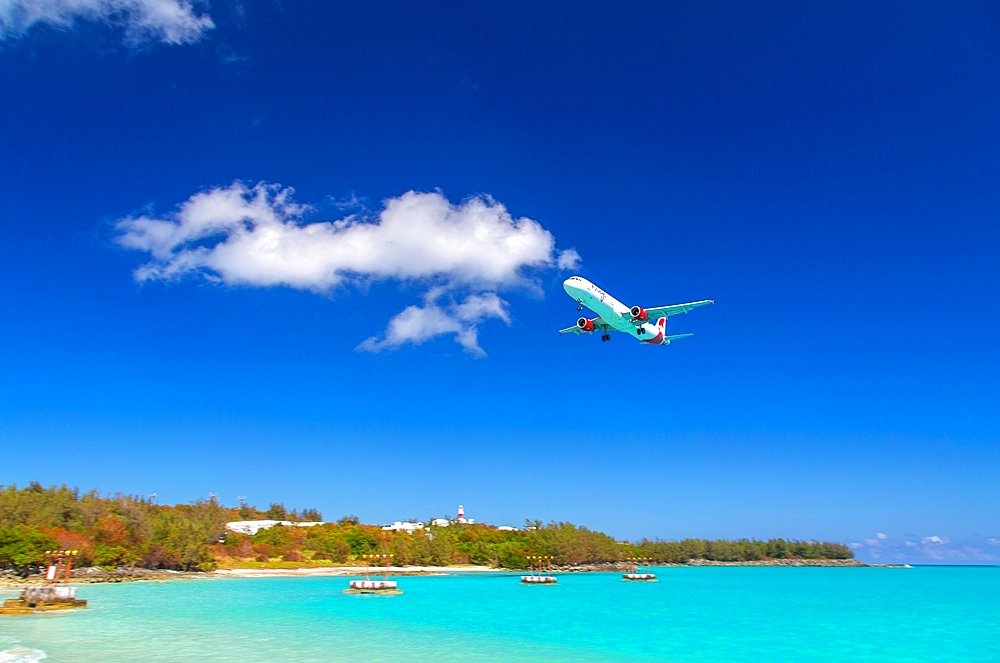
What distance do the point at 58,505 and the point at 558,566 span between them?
104104 millimetres

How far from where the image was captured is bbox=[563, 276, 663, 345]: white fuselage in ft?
128

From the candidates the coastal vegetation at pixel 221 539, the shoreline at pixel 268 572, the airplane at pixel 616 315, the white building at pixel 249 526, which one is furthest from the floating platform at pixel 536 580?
the airplane at pixel 616 315

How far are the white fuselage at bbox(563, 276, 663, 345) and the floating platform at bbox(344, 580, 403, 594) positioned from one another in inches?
1909

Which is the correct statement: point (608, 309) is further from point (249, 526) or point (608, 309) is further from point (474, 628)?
point (249, 526)

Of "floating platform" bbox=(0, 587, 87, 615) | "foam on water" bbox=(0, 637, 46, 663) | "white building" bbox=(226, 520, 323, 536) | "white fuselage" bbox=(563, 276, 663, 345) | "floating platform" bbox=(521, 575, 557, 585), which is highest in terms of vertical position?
"white fuselage" bbox=(563, 276, 663, 345)

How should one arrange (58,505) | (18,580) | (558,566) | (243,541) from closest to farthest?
(18,580) < (58,505) < (243,541) < (558,566)

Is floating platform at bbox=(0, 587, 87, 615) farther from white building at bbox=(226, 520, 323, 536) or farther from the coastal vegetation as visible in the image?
white building at bbox=(226, 520, 323, 536)

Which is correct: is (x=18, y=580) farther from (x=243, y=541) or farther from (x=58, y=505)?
(x=243, y=541)

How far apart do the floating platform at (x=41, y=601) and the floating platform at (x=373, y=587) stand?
114 feet

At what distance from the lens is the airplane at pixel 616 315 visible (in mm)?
39281

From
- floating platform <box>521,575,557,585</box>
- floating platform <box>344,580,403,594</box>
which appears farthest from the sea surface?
floating platform <box>521,575,557,585</box>

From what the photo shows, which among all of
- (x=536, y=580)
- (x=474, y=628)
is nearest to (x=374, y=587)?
(x=474, y=628)

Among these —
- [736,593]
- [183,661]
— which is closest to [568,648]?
[183,661]

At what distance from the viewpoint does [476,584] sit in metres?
103
